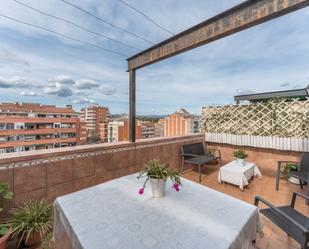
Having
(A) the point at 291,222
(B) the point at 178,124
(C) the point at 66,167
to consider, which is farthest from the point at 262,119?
(B) the point at 178,124

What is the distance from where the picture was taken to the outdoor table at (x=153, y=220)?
0.84 m

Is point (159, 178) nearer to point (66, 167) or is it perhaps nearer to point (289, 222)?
point (289, 222)

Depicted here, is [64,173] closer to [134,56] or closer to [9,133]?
[134,56]

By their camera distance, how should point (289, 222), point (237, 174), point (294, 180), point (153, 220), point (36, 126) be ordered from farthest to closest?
point (36, 126), point (294, 180), point (237, 174), point (289, 222), point (153, 220)

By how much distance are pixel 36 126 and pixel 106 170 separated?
112ft

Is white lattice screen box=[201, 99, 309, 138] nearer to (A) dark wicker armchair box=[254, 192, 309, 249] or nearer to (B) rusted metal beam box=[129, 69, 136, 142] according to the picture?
(A) dark wicker armchair box=[254, 192, 309, 249]

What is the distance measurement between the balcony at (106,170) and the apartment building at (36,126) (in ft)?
72.1

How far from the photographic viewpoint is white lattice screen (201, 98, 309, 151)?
366 cm

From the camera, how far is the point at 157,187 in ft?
4.29

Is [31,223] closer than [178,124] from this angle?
Yes

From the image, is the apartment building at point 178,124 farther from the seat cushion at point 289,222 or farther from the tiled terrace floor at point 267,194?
the seat cushion at point 289,222

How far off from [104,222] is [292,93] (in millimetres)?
6770

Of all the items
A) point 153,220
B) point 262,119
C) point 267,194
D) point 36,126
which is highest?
point 262,119

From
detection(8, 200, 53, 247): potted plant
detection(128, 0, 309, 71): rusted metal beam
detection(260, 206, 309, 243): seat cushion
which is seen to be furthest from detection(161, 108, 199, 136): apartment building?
detection(8, 200, 53, 247): potted plant
